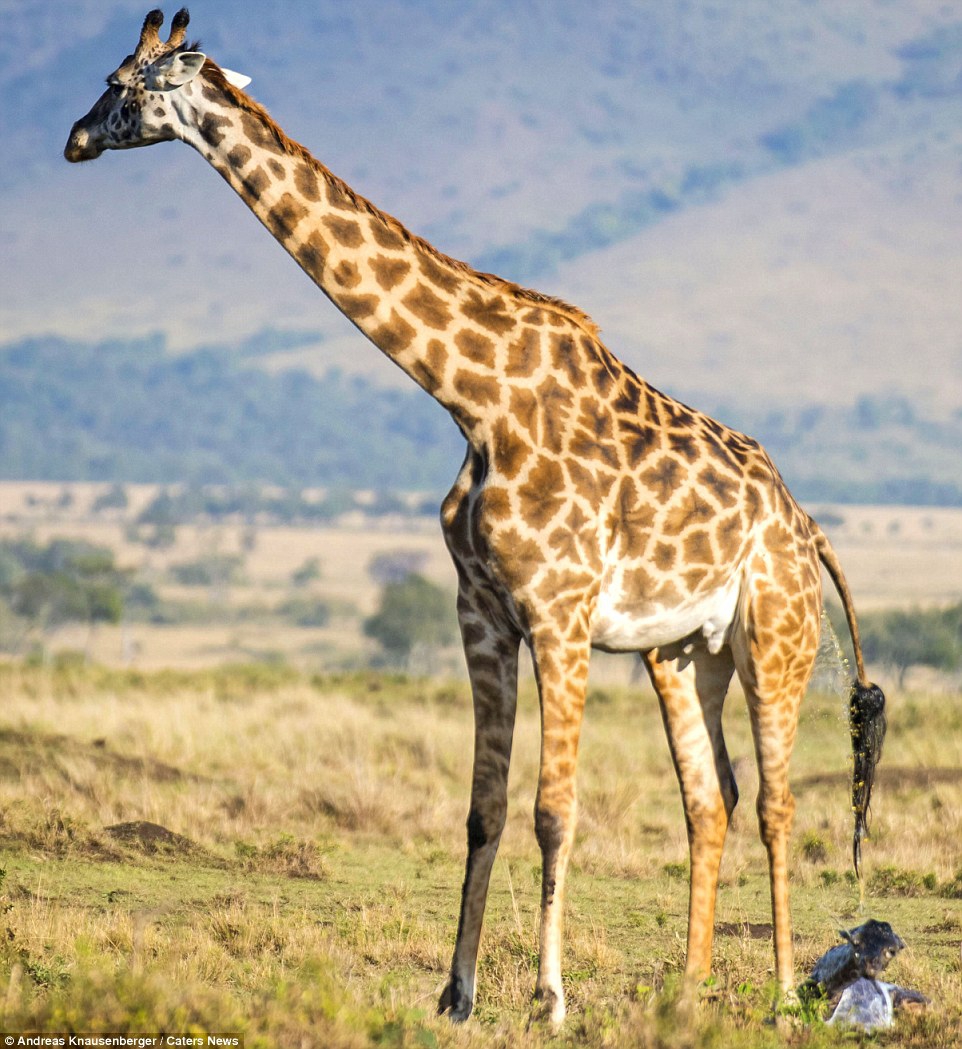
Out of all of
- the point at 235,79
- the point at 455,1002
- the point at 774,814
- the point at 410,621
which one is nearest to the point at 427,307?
the point at 235,79

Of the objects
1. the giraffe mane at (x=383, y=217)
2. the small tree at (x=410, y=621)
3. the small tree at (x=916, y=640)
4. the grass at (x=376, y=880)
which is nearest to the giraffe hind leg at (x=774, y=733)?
the grass at (x=376, y=880)

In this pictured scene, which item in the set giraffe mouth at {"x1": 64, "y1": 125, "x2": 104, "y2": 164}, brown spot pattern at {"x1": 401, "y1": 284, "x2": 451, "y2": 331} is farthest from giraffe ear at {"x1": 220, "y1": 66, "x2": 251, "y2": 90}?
brown spot pattern at {"x1": 401, "y1": 284, "x2": 451, "y2": 331}

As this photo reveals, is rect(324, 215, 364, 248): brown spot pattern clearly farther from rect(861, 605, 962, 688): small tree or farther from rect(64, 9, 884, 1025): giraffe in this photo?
rect(861, 605, 962, 688): small tree

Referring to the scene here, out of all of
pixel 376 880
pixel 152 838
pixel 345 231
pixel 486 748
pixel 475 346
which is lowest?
pixel 376 880

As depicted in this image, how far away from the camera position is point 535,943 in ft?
28.5

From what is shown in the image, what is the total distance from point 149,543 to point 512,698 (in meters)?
98.6

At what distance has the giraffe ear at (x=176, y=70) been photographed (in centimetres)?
734

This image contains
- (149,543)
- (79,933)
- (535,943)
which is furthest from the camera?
(149,543)

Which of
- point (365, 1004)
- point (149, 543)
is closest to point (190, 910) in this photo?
point (365, 1004)

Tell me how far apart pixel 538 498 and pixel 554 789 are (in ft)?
4.25

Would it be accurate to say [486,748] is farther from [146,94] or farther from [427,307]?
[146,94]

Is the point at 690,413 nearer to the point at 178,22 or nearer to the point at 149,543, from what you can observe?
the point at 178,22

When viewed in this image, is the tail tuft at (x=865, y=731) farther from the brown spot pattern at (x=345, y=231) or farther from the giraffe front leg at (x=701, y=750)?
the brown spot pattern at (x=345, y=231)

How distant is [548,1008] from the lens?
23.1 feet
